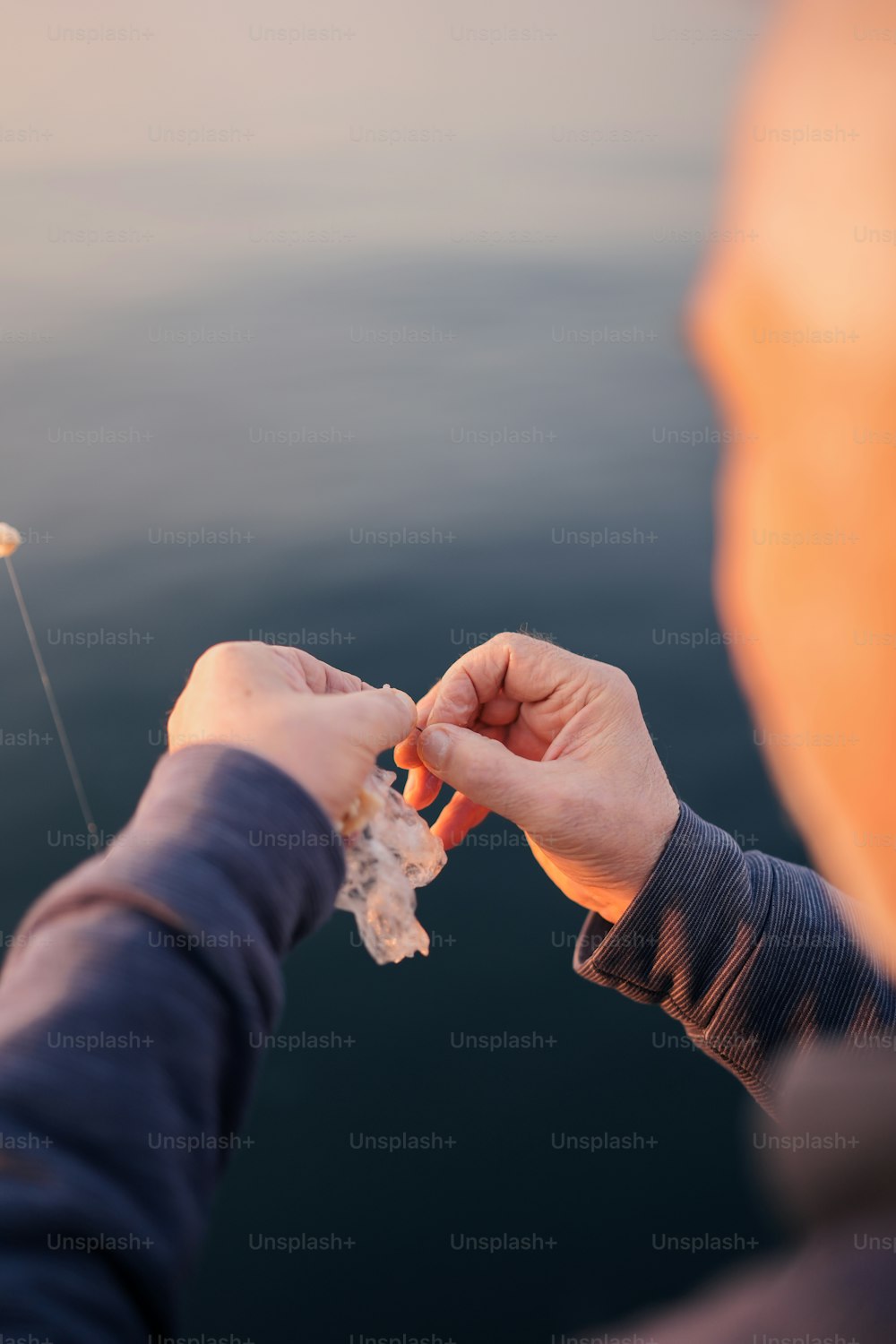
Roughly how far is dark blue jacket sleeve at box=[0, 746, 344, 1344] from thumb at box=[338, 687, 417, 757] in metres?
0.36

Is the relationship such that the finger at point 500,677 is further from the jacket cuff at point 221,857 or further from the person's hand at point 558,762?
the jacket cuff at point 221,857

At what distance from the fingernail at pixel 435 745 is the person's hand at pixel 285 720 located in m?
0.23

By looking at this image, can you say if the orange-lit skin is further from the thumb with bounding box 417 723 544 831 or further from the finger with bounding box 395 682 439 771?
the finger with bounding box 395 682 439 771

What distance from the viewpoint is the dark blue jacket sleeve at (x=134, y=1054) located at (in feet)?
1.81

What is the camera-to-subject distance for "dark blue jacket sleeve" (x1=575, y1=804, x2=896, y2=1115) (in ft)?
4.32

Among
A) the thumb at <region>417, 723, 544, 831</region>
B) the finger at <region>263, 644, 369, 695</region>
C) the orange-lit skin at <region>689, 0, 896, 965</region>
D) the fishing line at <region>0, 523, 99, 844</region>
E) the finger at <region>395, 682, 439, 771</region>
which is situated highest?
the orange-lit skin at <region>689, 0, 896, 965</region>

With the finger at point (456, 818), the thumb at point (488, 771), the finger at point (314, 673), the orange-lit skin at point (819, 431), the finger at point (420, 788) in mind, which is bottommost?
the finger at point (456, 818)

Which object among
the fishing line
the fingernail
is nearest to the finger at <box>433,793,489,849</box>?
the fingernail

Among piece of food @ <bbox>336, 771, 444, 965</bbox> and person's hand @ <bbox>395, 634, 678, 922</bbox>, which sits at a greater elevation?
person's hand @ <bbox>395, 634, 678, 922</bbox>

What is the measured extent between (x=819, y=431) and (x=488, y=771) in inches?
32.7

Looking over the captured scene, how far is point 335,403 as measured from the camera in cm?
552

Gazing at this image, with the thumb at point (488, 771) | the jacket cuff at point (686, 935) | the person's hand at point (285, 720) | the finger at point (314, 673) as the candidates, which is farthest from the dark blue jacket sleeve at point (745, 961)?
the finger at point (314, 673)

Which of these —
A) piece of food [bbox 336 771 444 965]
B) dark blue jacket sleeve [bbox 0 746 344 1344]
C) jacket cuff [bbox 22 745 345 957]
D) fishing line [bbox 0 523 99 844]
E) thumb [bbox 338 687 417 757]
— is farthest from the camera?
fishing line [bbox 0 523 99 844]

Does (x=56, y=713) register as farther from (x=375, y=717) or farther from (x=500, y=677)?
(x=375, y=717)
